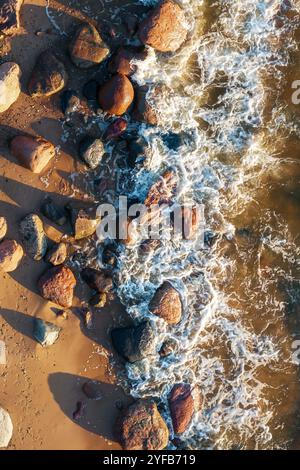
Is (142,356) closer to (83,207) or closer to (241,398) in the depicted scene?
(241,398)

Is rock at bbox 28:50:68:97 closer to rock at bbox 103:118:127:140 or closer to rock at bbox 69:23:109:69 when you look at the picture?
rock at bbox 69:23:109:69

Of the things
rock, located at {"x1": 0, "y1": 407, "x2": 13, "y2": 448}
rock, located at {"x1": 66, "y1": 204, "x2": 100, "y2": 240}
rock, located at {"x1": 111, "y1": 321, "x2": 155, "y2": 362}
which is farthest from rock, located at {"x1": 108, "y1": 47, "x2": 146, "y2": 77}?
rock, located at {"x1": 0, "y1": 407, "x2": 13, "y2": 448}

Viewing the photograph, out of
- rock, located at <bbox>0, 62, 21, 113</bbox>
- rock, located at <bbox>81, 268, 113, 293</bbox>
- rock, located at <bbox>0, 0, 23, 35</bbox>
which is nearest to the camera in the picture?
rock, located at <bbox>0, 62, 21, 113</bbox>

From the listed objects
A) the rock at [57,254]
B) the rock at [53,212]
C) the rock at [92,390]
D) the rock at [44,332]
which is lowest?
the rock at [92,390]

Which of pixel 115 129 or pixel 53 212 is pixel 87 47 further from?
pixel 53 212

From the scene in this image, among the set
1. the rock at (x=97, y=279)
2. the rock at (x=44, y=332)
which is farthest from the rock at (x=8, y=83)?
the rock at (x=44, y=332)

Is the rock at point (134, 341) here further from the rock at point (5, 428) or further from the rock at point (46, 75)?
the rock at point (46, 75)

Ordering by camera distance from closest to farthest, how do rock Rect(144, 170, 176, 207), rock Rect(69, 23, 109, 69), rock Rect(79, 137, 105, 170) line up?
rock Rect(69, 23, 109, 69) → rock Rect(79, 137, 105, 170) → rock Rect(144, 170, 176, 207)
